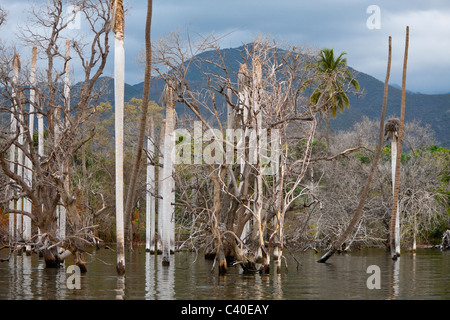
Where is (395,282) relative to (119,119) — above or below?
below

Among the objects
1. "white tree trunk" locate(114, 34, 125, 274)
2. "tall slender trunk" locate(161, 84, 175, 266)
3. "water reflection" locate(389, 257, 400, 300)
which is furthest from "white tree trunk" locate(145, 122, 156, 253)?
"white tree trunk" locate(114, 34, 125, 274)

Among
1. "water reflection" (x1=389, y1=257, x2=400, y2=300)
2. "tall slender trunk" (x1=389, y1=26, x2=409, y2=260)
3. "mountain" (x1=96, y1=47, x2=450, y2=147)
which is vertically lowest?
"water reflection" (x1=389, y1=257, x2=400, y2=300)

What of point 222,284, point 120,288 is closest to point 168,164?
point 222,284

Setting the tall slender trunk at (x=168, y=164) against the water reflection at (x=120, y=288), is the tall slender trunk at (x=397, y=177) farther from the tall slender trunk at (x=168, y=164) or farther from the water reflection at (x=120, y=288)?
the water reflection at (x=120, y=288)

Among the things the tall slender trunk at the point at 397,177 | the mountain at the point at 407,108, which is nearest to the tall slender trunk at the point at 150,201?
the tall slender trunk at the point at 397,177

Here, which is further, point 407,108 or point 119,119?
point 407,108

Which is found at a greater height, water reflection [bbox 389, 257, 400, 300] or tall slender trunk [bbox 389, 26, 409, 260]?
tall slender trunk [bbox 389, 26, 409, 260]

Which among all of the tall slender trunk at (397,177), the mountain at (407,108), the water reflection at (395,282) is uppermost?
the mountain at (407,108)

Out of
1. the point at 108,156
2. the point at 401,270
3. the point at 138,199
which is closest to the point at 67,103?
the point at 401,270

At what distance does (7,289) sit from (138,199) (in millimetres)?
27354

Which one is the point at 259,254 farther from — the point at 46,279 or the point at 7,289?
the point at 7,289

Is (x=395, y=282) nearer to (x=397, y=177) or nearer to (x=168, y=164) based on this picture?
(x=168, y=164)

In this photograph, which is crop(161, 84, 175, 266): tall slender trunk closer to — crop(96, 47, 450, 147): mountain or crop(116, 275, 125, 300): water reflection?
crop(116, 275, 125, 300): water reflection
